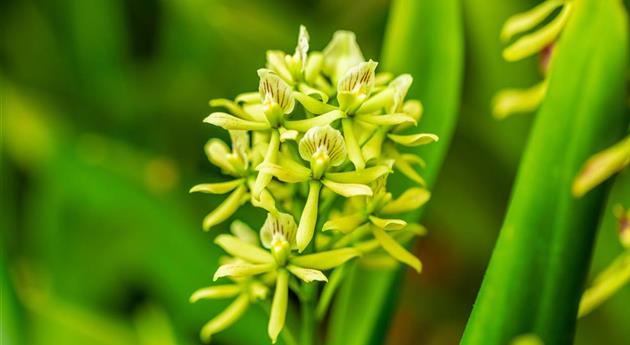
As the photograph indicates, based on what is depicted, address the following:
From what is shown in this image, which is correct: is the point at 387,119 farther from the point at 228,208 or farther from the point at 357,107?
the point at 228,208

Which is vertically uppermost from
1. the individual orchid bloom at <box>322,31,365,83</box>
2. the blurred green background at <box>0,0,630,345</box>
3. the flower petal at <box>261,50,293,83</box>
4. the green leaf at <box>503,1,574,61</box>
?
the green leaf at <box>503,1,574,61</box>

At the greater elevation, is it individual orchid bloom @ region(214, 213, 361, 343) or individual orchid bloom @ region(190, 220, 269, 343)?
individual orchid bloom @ region(214, 213, 361, 343)

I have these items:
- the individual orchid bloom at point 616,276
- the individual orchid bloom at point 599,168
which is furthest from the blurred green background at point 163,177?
the individual orchid bloom at point 599,168

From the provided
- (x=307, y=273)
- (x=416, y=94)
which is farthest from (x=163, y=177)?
(x=307, y=273)

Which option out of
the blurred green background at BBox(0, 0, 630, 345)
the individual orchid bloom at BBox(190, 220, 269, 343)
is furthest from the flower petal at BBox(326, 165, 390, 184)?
the blurred green background at BBox(0, 0, 630, 345)

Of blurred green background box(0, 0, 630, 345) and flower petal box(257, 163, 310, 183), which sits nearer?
flower petal box(257, 163, 310, 183)

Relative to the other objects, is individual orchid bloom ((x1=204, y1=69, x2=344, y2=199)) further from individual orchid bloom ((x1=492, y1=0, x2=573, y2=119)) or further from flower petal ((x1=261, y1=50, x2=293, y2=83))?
individual orchid bloom ((x1=492, y1=0, x2=573, y2=119))
